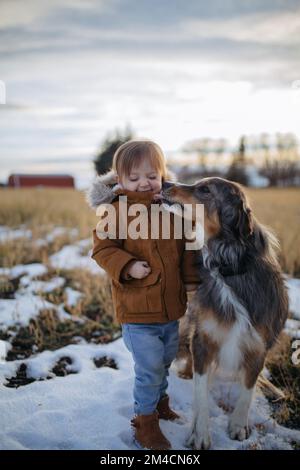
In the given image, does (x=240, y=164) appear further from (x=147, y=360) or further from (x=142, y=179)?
(x=147, y=360)

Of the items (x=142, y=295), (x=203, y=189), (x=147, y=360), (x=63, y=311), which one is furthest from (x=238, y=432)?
(x=63, y=311)

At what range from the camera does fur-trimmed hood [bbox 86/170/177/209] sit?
9.11ft

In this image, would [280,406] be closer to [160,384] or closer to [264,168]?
[160,384]

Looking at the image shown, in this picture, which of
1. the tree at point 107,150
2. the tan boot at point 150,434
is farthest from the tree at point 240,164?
the tan boot at point 150,434

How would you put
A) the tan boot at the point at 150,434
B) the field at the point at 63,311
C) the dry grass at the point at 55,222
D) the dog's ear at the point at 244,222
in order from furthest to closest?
the dry grass at the point at 55,222 < the field at the point at 63,311 < the dog's ear at the point at 244,222 < the tan boot at the point at 150,434

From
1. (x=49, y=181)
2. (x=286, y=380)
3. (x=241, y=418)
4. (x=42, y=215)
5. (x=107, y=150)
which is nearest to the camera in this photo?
(x=241, y=418)

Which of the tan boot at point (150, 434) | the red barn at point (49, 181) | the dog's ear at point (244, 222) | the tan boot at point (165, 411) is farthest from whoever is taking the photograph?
the red barn at point (49, 181)

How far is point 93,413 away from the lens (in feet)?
9.21

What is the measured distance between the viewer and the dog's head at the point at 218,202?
104 inches

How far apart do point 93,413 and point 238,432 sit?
954 millimetres

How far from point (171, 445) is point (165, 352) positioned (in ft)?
1.84

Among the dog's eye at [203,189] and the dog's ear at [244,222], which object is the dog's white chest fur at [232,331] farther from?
the dog's eye at [203,189]

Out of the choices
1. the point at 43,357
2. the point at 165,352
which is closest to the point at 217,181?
the point at 165,352

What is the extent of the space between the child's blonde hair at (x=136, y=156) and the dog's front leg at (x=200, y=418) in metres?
1.39
